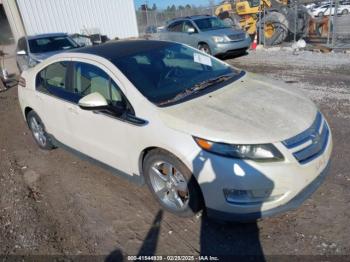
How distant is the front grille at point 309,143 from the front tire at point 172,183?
89 cm

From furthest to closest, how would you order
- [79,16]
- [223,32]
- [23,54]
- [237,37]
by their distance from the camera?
[79,16] < [237,37] < [223,32] < [23,54]

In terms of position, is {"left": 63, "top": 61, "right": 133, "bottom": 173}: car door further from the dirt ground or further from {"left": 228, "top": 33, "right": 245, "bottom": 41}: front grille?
{"left": 228, "top": 33, "right": 245, "bottom": 41}: front grille

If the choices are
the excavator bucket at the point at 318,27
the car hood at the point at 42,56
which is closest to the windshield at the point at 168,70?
the car hood at the point at 42,56

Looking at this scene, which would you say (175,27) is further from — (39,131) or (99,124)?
(99,124)

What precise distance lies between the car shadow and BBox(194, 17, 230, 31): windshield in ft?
35.4

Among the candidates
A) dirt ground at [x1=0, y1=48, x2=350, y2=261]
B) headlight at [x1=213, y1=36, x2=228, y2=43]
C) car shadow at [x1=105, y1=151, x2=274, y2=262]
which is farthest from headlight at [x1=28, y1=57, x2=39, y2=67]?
car shadow at [x1=105, y1=151, x2=274, y2=262]

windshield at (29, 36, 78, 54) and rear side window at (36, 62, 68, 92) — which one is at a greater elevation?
rear side window at (36, 62, 68, 92)

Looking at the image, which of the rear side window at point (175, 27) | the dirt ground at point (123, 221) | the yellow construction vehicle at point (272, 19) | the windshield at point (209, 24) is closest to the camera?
the dirt ground at point (123, 221)

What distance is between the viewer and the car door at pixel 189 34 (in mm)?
12453

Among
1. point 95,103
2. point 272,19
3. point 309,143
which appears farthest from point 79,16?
point 309,143

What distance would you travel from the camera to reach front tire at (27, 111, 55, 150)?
16.1 ft

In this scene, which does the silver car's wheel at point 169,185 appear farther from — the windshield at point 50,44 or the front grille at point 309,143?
the windshield at point 50,44

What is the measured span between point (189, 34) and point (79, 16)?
11.7 metres

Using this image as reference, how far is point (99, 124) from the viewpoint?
3.48 meters
